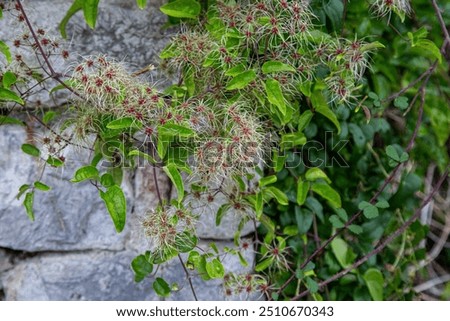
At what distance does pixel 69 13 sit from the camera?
1.15 meters

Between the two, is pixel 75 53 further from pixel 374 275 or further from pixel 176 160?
pixel 374 275

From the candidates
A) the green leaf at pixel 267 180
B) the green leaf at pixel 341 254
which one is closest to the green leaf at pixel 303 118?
the green leaf at pixel 267 180

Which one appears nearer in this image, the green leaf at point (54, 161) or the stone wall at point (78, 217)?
the green leaf at point (54, 161)

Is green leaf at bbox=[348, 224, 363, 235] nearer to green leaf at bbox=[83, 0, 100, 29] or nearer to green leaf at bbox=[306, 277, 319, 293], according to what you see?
green leaf at bbox=[306, 277, 319, 293]

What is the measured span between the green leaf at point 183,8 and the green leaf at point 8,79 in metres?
0.33

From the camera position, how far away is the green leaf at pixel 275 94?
1033 mm

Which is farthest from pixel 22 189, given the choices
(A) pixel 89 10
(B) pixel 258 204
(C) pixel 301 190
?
(C) pixel 301 190

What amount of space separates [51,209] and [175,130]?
1.50 ft

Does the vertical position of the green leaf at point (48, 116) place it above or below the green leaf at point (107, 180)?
Answer: above

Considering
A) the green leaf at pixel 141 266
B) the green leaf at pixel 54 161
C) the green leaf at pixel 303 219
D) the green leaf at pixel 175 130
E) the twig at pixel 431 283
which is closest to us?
the green leaf at pixel 175 130

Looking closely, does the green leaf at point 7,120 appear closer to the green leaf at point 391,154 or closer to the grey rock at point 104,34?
the grey rock at point 104,34

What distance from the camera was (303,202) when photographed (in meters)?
1.29

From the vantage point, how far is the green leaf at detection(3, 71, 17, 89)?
1033mm

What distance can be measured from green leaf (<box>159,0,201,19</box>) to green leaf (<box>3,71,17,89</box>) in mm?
326
